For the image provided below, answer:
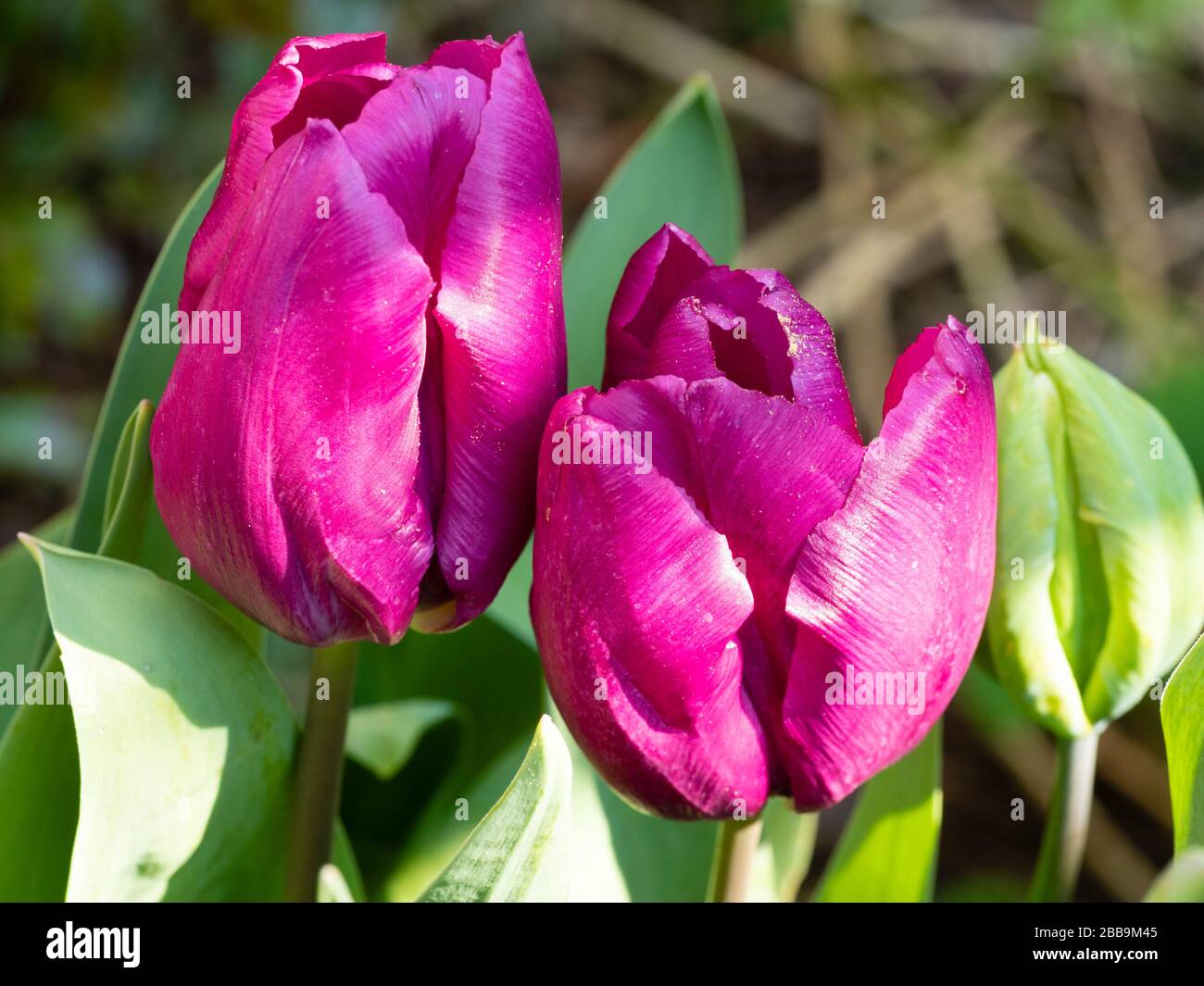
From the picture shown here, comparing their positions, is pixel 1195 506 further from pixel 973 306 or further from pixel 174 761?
pixel 973 306

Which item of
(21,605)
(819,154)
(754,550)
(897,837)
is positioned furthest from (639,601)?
(819,154)

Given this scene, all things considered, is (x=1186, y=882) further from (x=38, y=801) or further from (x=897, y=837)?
(x=38, y=801)

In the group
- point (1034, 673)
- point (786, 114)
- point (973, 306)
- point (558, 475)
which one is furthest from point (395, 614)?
point (786, 114)

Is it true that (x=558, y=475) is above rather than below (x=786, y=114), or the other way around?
below

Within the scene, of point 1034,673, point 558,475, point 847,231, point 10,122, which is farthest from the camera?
point 847,231

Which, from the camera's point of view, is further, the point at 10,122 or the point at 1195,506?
the point at 10,122

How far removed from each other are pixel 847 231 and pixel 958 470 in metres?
1.29

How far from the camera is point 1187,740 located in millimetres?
390

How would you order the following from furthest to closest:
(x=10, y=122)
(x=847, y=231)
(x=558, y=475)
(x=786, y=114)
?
(x=786, y=114) < (x=847, y=231) < (x=10, y=122) < (x=558, y=475)

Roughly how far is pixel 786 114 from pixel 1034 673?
54.5 inches

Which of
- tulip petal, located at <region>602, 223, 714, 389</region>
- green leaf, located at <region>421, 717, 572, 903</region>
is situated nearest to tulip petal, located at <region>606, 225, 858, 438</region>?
tulip petal, located at <region>602, 223, 714, 389</region>

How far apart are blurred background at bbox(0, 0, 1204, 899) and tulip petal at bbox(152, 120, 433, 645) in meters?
1.03

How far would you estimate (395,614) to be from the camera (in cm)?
37
